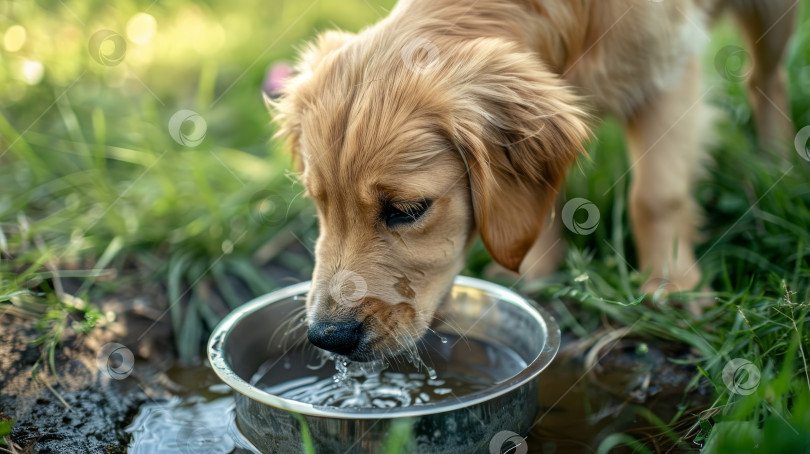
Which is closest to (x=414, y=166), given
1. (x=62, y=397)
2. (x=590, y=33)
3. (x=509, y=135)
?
(x=509, y=135)

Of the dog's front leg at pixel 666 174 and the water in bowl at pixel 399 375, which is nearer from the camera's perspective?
the water in bowl at pixel 399 375

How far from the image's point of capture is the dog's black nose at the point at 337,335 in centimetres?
238

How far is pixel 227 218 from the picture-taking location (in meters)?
3.88

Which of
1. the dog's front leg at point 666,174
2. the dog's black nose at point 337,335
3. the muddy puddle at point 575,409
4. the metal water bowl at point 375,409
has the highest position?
the dog's front leg at point 666,174

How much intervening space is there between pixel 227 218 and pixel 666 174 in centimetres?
217

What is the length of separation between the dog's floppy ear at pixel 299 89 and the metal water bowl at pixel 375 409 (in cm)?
65

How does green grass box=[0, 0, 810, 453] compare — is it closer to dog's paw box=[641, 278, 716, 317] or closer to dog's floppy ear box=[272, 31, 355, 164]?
dog's paw box=[641, 278, 716, 317]

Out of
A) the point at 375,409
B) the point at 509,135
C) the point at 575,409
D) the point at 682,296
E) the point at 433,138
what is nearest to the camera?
the point at 375,409

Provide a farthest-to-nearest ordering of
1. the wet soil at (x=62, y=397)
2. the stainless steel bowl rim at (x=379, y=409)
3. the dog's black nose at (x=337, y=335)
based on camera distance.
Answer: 1. the wet soil at (x=62, y=397)
2. the dog's black nose at (x=337, y=335)
3. the stainless steel bowl rim at (x=379, y=409)

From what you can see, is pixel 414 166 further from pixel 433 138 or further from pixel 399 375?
pixel 399 375

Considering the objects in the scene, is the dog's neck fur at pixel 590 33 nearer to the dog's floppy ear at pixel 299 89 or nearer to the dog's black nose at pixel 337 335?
the dog's floppy ear at pixel 299 89

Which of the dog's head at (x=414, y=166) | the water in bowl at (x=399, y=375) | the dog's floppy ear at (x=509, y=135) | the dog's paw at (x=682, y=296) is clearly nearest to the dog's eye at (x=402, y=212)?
the dog's head at (x=414, y=166)

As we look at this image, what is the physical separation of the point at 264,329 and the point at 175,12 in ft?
13.9

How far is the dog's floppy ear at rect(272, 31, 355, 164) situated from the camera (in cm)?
281
